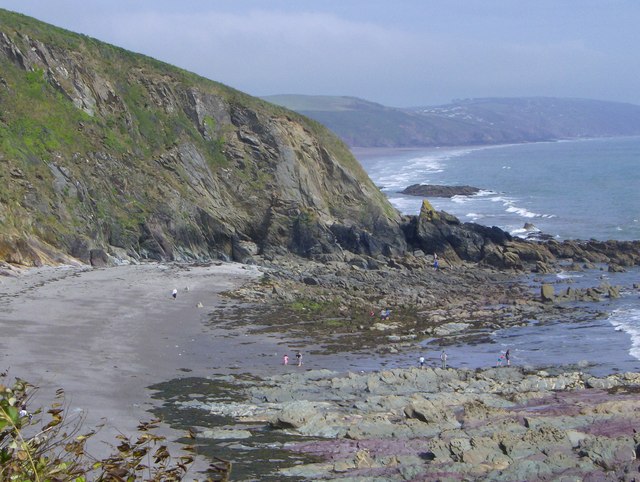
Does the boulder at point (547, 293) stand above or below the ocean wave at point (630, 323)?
above

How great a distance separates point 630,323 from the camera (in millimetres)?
→ 36656

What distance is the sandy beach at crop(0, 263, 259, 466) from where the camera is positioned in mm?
22953

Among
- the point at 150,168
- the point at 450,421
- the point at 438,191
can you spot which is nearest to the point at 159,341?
the point at 450,421

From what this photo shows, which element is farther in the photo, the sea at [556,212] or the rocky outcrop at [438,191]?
the rocky outcrop at [438,191]

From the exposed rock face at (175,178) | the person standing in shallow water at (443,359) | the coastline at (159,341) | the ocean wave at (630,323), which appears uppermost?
the exposed rock face at (175,178)

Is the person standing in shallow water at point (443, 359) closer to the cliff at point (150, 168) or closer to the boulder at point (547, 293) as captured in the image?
the boulder at point (547, 293)

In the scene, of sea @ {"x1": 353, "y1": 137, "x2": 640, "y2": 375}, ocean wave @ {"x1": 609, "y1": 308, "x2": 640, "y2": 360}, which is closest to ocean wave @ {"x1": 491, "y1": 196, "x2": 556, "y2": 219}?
sea @ {"x1": 353, "y1": 137, "x2": 640, "y2": 375}

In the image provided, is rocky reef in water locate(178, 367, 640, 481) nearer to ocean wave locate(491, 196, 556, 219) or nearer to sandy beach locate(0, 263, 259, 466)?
sandy beach locate(0, 263, 259, 466)

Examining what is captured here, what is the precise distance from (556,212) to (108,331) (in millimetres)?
57796

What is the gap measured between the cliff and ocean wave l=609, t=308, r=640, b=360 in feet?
57.2

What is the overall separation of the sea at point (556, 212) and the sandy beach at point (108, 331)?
34.6 ft

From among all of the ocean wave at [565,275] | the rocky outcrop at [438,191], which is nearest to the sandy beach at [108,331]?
the ocean wave at [565,275]

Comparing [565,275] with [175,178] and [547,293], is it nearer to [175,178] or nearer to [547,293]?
[547,293]

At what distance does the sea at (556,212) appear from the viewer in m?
31.8
